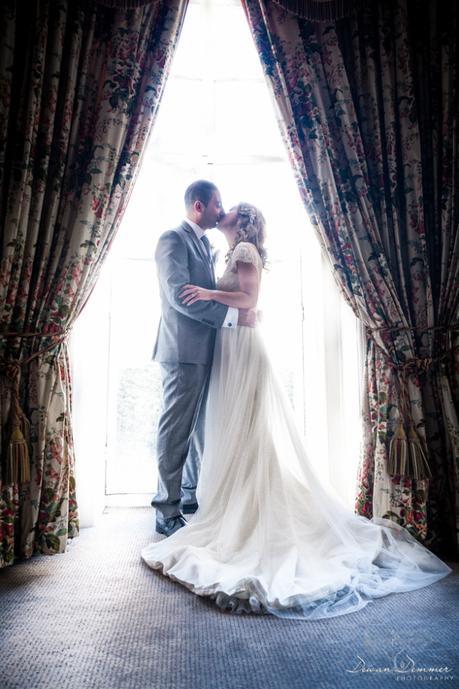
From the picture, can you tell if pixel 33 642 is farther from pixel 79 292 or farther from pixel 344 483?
pixel 344 483

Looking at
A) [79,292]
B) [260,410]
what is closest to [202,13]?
[79,292]

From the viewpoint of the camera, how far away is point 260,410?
1814mm

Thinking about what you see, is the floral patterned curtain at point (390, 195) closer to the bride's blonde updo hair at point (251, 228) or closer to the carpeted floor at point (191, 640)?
the bride's blonde updo hair at point (251, 228)

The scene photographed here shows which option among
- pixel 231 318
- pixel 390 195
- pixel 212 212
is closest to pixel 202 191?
pixel 212 212

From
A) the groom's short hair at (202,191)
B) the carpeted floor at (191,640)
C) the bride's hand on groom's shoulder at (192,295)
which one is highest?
the groom's short hair at (202,191)

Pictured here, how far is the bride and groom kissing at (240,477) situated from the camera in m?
1.37

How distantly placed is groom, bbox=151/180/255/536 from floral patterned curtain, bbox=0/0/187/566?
13.1 inches

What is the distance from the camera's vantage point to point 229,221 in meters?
2.13

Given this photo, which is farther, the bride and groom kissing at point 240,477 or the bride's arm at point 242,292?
the bride's arm at point 242,292

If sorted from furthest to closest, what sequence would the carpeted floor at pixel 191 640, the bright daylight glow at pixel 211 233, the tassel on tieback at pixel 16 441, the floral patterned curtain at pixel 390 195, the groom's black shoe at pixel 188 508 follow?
the bright daylight glow at pixel 211 233 < the groom's black shoe at pixel 188 508 < the floral patterned curtain at pixel 390 195 < the tassel on tieback at pixel 16 441 < the carpeted floor at pixel 191 640

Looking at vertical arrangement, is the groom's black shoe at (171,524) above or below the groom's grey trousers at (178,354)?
below

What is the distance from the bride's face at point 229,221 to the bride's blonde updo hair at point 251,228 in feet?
0.09

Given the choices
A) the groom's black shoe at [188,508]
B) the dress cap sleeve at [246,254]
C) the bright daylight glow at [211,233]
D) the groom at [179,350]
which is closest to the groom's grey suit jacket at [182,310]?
the groom at [179,350]

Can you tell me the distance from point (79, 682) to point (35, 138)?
1953mm
